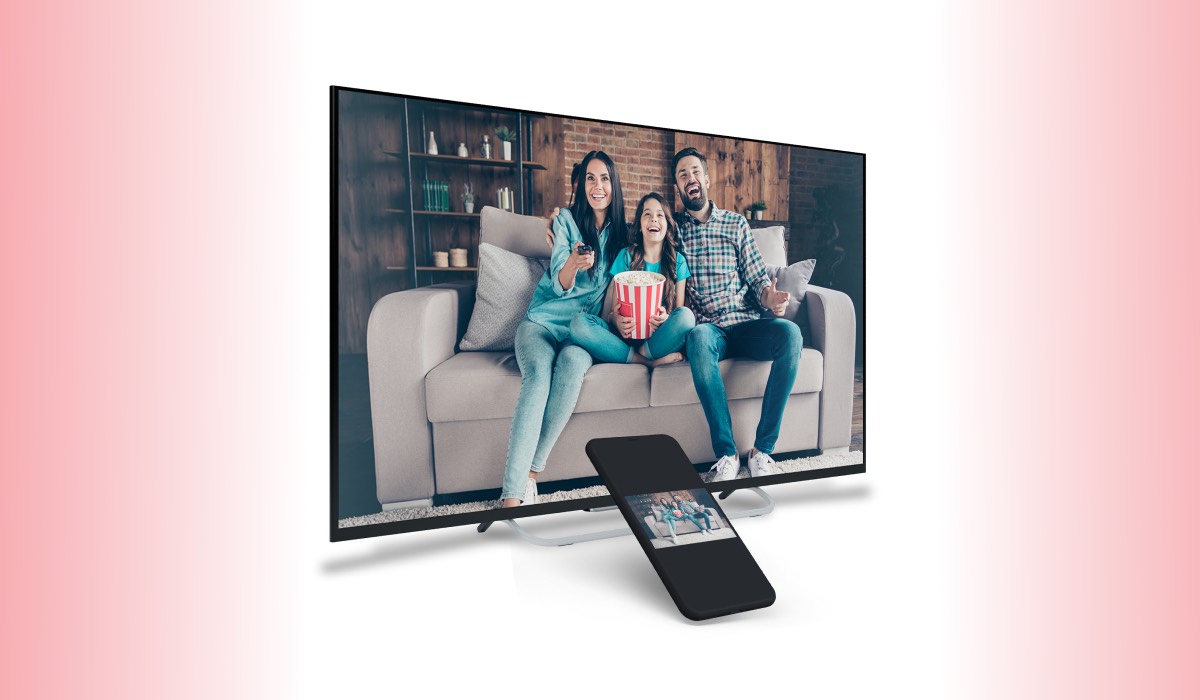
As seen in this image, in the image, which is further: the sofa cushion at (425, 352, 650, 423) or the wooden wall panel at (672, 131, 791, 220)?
the wooden wall panel at (672, 131, 791, 220)

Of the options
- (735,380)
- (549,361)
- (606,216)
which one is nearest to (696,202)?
(606,216)

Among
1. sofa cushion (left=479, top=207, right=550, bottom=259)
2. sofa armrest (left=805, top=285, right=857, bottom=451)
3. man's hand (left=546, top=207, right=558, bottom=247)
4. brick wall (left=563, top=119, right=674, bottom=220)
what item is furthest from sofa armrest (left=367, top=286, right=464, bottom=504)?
sofa armrest (left=805, top=285, right=857, bottom=451)

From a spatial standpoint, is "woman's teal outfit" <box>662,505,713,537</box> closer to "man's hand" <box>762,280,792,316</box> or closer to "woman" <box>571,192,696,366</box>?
"woman" <box>571,192,696,366</box>

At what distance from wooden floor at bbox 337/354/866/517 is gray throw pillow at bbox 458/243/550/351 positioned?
27 centimetres

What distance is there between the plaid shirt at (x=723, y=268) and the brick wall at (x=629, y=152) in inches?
5.3

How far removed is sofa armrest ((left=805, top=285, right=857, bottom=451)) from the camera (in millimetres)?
2225

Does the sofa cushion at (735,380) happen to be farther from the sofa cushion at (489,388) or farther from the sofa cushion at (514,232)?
the sofa cushion at (514,232)

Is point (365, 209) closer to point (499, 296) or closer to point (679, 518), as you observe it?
point (499, 296)

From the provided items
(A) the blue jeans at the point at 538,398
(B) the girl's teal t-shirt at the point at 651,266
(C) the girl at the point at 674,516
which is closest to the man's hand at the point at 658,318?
(B) the girl's teal t-shirt at the point at 651,266

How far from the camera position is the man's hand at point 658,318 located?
1.96 meters

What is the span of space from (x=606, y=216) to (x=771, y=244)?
0.58 metres

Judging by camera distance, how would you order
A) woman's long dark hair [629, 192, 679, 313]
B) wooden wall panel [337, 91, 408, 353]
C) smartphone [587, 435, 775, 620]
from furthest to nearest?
woman's long dark hair [629, 192, 679, 313] → wooden wall panel [337, 91, 408, 353] → smartphone [587, 435, 775, 620]

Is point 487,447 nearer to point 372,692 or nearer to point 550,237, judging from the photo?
point 550,237

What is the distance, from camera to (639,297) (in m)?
1.93
